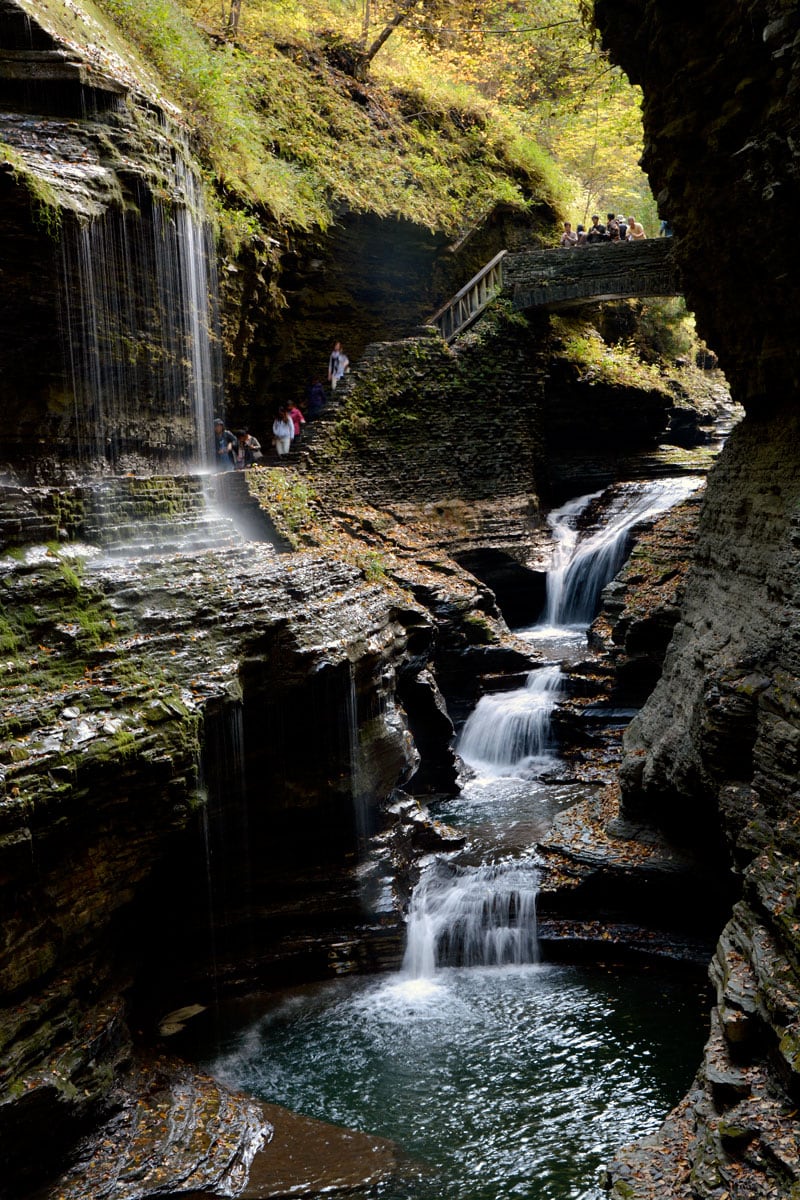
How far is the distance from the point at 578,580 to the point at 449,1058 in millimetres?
13426

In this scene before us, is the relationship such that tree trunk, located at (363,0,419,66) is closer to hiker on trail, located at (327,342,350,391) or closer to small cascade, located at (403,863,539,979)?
hiker on trail, located at (327,342,350,391)

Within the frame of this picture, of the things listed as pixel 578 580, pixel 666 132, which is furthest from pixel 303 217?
pixel 666 132

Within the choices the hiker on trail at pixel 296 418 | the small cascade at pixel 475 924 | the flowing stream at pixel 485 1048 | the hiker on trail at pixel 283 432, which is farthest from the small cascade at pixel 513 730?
the hiker on trail at pixel 296 418

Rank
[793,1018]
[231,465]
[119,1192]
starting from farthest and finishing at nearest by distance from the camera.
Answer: [231,465], [119,1192], [793,1018]

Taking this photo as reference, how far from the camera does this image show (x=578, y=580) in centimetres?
2088

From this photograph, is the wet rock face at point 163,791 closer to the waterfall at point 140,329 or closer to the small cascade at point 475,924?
the small cascade at point 475,924

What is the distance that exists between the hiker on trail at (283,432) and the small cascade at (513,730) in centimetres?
712

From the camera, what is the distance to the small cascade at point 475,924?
10938 mm

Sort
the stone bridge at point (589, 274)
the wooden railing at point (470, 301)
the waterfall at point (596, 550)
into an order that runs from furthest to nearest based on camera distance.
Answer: the wooden railing at point (470, 301), the stone bridge at point (589, 274), the waterfall at point (596, 550)

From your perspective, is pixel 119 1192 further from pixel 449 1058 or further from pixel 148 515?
pixel 148 515

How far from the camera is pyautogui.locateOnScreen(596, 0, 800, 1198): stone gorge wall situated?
6.08 metres

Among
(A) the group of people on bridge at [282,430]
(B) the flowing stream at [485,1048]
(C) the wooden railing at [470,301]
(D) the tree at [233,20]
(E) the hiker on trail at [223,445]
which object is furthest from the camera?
(C) the wooden railing at [470,301]

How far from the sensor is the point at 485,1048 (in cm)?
913

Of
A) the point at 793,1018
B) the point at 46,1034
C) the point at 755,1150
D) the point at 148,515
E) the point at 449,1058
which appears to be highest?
the point at 148,515
